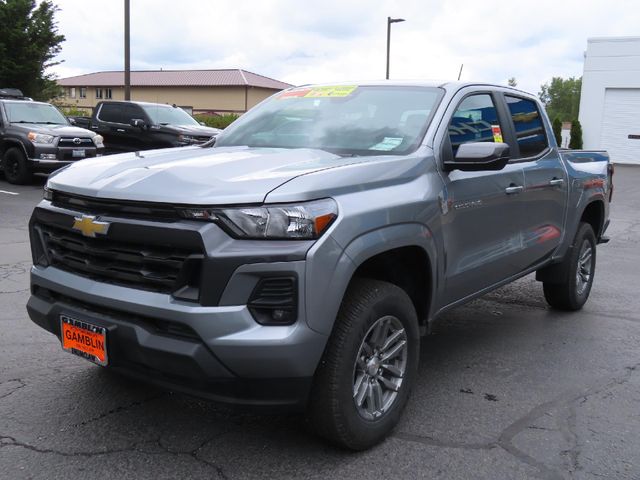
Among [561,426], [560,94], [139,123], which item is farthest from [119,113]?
[560,94]

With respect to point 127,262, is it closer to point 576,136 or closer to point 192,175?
point 192,175

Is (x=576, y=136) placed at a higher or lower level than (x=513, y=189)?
higher

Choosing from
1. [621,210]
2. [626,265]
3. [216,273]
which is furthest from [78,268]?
[621,210]

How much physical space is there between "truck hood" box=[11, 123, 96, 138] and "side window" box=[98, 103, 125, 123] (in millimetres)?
2492

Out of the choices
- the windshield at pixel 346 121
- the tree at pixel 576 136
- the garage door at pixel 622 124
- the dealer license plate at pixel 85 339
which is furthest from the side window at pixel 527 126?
the garage door at pixel 622 124

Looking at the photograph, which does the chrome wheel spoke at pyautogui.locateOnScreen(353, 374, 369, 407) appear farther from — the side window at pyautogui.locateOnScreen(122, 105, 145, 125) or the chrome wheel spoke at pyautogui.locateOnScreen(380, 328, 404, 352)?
the side window at pyautogui.locateOnScreen(122, 105, 145, 125)

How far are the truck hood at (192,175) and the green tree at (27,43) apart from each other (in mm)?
26416

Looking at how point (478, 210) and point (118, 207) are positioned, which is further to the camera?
point (478, 210)

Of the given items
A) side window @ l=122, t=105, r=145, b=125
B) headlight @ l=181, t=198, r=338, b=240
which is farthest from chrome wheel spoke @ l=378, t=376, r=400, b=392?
side window @ l=122, t=105, r=145, b=125

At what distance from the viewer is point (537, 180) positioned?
4770 mm

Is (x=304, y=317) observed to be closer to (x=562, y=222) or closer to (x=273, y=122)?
(x=273, y=122)

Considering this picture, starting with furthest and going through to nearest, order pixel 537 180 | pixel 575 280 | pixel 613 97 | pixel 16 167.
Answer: pixel 613 97, pixel 16 167, pixel 575 280, pixel 537 180

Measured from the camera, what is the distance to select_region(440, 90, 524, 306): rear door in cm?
378

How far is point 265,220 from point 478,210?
1712mm
